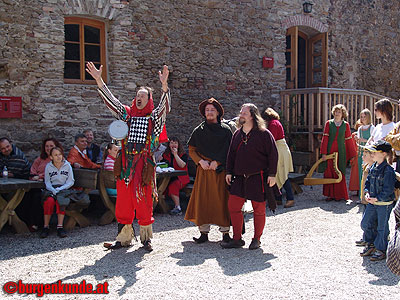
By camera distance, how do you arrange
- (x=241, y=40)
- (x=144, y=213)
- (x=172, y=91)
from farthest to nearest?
(x=241, y=40)
(x=172, y=91)
(x=144, y=213)

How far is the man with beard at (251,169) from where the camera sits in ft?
15.0

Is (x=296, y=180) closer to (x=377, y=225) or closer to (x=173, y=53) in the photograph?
(x=377, y=225)

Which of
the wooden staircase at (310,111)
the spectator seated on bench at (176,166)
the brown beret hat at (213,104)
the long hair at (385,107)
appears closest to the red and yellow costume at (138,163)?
the brown beret hat at (213,104)

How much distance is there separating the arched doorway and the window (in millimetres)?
4660

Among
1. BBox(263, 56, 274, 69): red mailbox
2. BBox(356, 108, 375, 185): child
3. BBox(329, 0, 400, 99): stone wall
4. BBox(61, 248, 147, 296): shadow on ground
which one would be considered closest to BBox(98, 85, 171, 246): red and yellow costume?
BBox(61, 248, 147, 296): shadow on ground

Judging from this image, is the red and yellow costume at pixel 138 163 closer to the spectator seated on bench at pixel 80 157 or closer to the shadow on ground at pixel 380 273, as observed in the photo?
the spectator seated on bench at pixel 80 157

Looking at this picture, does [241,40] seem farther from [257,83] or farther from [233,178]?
[233,178]

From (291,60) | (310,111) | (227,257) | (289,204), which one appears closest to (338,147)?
(289,204)

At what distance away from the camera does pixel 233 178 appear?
4.79m

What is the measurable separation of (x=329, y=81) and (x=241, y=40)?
9.48 ft

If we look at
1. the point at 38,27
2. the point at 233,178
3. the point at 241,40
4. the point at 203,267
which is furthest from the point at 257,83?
the point at 203,267

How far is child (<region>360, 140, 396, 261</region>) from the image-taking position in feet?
13.6

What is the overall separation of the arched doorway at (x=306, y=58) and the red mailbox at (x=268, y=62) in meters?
0.86

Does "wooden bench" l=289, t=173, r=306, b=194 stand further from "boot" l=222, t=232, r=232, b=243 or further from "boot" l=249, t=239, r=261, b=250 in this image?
"boot" l=249, t=239, r=261, b=250
